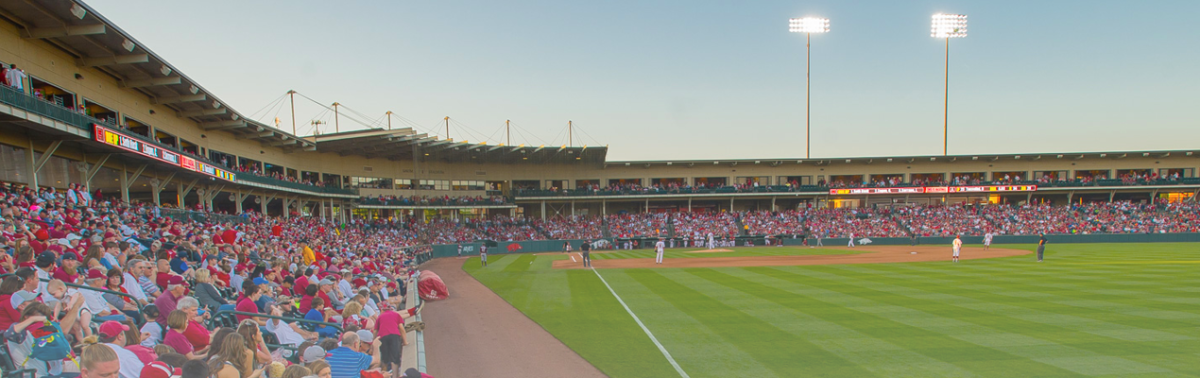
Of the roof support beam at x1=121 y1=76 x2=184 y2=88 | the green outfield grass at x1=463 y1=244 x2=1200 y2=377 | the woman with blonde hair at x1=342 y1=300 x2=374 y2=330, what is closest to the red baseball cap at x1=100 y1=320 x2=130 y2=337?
the woman with blonde hair at x1=342 y1=300 x2=374 y2=330

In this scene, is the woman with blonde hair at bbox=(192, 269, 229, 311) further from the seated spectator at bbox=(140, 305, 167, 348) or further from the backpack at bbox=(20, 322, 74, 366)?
the backpack at bbox=(20, 322, 74, 366)

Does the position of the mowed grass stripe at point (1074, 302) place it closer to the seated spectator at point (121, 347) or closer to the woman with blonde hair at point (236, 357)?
the woman with blonde hair at point (236, 357)

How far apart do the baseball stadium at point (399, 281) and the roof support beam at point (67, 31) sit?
4cm

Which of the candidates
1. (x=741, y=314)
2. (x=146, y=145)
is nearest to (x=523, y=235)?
(x=146, y=145)

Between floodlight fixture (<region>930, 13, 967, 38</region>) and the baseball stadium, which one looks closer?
the baseball stadium

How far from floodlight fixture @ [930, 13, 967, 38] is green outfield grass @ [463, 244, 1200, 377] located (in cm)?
3300

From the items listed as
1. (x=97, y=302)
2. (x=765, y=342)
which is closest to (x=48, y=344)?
(x=97, y=302)

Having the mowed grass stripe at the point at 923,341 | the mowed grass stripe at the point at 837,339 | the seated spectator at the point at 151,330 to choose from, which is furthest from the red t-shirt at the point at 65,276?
the mowed grass stripe at the point at 923,341

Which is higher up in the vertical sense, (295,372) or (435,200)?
(295,372)

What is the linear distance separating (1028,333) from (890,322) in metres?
2.33

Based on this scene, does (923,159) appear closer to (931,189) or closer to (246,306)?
(931,189)

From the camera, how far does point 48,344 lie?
4852 mm

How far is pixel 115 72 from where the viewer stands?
22.7 metres

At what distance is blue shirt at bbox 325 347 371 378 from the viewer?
5.65m
